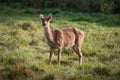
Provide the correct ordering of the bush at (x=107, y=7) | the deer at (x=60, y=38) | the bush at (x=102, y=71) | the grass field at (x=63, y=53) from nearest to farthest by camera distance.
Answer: the grass field at (x=63, y=53)
the bush at (x=102, y=71)
the deer at (x=60, y=38)
the bush at (x=107, y=7)

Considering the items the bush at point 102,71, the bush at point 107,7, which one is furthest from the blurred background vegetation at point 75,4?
the bush at point 102,71

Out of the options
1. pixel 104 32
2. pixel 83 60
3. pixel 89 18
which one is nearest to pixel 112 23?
pixel 89 18

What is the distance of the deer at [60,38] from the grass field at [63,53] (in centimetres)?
45

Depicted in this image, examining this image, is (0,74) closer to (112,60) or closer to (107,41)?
(112,60)

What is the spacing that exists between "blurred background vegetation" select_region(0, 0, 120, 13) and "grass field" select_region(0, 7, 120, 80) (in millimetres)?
2799

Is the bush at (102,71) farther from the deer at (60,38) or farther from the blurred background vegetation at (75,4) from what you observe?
the blurred background vegetation at (75,4)

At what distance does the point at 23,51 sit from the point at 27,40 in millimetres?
2205

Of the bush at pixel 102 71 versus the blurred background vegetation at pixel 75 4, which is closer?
the bush at pixel 102 71

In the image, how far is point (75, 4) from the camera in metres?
25.6

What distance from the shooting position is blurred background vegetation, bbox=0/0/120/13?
2403 cm

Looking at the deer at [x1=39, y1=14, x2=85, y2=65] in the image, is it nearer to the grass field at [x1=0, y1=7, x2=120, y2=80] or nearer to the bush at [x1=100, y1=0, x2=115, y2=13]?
the grass field at [x1=0, y1=7, x2=120, y2=80]

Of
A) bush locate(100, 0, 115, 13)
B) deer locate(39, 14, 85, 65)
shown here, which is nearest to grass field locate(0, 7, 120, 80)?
deer locate(39, 14, 85, 65)

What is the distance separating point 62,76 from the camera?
925 cm

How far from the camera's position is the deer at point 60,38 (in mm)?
10812
